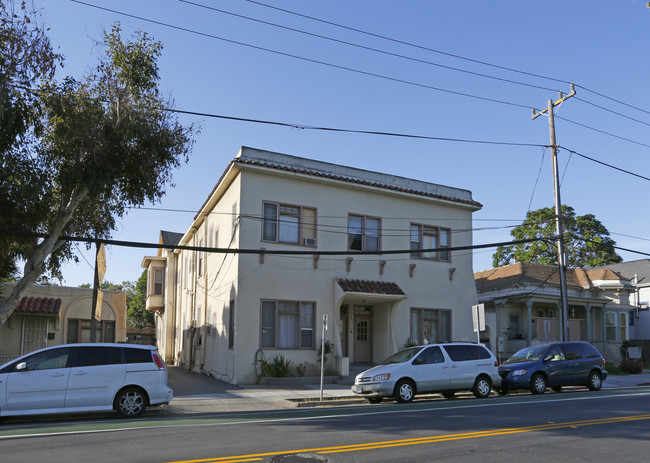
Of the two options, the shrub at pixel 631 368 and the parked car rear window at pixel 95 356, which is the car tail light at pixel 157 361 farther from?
the shrub at pixel 631 368

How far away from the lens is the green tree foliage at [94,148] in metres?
14.5

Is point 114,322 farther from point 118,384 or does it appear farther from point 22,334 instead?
point 118,384

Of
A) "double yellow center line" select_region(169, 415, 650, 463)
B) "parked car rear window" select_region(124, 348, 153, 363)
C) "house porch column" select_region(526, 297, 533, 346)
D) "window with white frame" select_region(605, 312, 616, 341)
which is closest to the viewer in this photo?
"double yellow center line" select_region(169, 415, 650, 463)

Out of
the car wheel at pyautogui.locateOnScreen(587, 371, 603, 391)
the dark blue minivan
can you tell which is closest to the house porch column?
the dark blue minivan

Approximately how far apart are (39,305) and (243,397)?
448 inches

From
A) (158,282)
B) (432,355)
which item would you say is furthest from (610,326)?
(158,282)

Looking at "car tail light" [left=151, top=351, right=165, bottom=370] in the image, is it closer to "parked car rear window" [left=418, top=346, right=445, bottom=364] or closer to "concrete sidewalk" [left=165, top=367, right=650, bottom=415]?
"concrete sidewalk" [left=165, top=367, right=650, bottom=415]

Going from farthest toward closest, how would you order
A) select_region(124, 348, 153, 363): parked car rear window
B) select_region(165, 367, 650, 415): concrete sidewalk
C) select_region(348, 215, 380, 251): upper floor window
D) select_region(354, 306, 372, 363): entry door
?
select_region(354, 306, 372, 363): entry door, select_region(348, 215, 380, 251): upper floor window, select_region(165, 367, 650, 415): concrete sidewalk, select_region(124, 348, 153, 363): parked car rear window

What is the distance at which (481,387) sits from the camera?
17.3 meters

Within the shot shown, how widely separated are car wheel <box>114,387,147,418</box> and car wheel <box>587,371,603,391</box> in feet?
46.1

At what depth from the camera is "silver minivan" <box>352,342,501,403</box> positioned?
16141mm

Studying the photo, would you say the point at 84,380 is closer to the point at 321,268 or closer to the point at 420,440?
the point at 420,440

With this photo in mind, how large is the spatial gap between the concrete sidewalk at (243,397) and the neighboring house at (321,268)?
1113mm

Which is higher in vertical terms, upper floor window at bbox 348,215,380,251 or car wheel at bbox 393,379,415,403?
upper floor window at bbox 348,215,380,251
